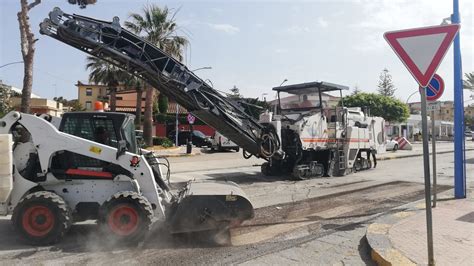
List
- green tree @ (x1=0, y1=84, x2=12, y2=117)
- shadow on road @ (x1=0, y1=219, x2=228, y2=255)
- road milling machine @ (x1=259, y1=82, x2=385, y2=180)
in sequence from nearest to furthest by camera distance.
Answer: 1. shadow on road @ (x1=0, y1=219, x2=228, y2=255)
2. road milling machine @ (x1=259, y1=82, x2=385, y2=180)
3. green tree @ (x1=0, y1=84, x2=12, y2=117)

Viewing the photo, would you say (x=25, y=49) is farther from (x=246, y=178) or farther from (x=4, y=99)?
(x=4, y=99)

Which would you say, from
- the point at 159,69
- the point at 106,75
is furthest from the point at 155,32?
the point at 159,69

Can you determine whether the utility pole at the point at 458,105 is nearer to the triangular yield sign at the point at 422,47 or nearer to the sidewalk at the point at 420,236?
the sidewalk at the point at 420,236

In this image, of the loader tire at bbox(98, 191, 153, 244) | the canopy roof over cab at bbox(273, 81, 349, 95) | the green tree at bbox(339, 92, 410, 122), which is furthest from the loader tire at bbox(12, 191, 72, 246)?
the green tree at bbox(339, 92, 410, 122)

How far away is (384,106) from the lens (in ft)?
187

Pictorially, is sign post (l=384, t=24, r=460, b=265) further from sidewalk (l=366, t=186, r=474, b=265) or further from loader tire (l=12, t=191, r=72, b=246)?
loader tire (l=12, t=191, r=72, b=246)

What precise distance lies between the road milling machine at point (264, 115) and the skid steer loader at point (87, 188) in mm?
Answer: 2901

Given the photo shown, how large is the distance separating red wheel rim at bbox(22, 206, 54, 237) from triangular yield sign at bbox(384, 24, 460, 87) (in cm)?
506

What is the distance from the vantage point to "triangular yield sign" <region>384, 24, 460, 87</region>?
4613 mm

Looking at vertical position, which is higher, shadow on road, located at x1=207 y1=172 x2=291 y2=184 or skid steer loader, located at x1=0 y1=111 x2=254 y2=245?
skid steer loader, located at x1=0 y1=111 x2=254 y2=245

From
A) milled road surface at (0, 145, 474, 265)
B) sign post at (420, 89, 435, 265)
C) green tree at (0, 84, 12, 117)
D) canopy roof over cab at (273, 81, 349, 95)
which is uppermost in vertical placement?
green tree at (0, 84, 12, 117)

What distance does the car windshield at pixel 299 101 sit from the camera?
14695 mm

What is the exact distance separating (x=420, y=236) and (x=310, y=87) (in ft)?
29.0

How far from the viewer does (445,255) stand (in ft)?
17.6
